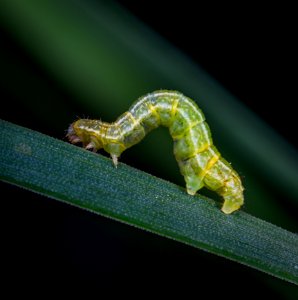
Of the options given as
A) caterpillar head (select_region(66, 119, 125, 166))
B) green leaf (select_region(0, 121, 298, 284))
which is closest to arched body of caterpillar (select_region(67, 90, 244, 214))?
caterpillar head (select_region(66, 119, 125, 166))

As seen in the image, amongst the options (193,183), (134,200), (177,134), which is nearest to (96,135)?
(177,134)

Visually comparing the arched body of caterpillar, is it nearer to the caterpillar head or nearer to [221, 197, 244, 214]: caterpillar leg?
the caterpillar head

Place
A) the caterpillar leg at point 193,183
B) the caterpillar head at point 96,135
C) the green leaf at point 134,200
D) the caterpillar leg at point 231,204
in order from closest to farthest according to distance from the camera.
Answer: the green leaf at point 134,200
the caterpillar leg at point 231,204
the caterpillar leg at point 193,183
the caterpillar head at point 96,135

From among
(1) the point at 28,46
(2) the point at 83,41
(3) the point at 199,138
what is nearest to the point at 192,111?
(3) the point at 199,138

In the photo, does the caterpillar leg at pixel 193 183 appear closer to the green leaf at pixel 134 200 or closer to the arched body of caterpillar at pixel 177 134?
the arched body of caterpillar at pixel 177 134

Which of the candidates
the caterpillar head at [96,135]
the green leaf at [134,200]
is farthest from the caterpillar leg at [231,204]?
the caterpillar head at [96,135]

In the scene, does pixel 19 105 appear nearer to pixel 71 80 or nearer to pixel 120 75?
pixel 71 80
